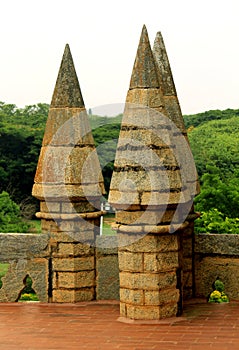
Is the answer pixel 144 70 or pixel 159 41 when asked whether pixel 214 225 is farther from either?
pixel 144 70

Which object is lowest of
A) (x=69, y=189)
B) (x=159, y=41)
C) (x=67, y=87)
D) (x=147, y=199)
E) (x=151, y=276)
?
(x=151, y=276)

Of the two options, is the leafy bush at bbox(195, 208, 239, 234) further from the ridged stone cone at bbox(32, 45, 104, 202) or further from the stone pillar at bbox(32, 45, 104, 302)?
the ridged stone cone at bbox(32, 45, 104, 202)

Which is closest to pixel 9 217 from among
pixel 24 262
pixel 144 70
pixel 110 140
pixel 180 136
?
pixel 110 140

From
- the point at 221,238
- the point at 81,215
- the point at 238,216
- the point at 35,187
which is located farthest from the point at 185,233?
the point at 238,216

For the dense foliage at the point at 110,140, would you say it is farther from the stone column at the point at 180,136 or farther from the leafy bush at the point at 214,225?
the stone column at the point at 180,136

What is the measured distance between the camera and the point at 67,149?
979cm

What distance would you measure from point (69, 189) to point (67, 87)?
140 cm

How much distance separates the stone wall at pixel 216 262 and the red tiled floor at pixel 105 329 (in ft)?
1.05

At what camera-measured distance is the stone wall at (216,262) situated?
9797 mm

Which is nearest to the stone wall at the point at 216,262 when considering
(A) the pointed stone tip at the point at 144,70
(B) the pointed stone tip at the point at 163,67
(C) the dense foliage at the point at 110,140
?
(B) the pointed stone tip at the point at 163,67

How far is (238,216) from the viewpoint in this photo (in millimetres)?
25156

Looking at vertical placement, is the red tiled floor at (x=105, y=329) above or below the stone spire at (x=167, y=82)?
below

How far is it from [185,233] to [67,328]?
7.46ft

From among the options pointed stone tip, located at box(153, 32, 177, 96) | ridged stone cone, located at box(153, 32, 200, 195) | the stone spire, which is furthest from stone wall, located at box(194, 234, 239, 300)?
pointed stone tip, located at box(153, 32, 177, 96)
